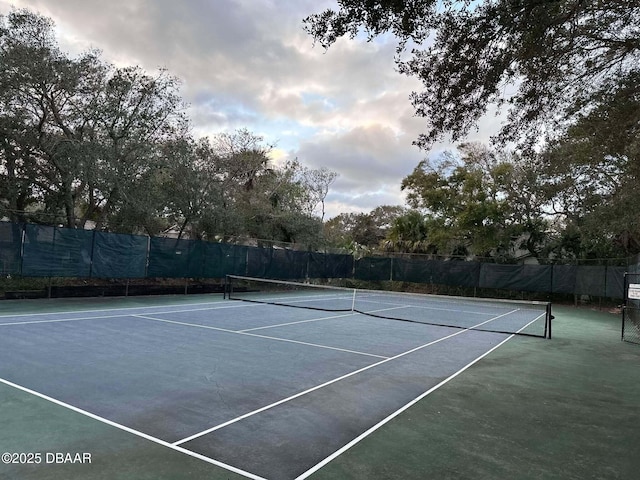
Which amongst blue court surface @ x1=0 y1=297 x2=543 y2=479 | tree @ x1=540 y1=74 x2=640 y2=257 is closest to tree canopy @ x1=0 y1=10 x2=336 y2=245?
blue court surface @ x1=0 y1=297 x2=543 y2=479

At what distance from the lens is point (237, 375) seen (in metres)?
6.00

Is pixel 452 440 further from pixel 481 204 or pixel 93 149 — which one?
pixel 481 204

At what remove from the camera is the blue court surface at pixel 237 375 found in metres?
3.95

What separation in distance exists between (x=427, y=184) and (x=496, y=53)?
20769 millimetres

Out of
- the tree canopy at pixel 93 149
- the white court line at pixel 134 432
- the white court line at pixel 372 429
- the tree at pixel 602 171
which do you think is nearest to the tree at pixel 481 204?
the tree at pixel 602 171

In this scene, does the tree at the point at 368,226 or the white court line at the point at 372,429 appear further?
the tree at the point at 368,226

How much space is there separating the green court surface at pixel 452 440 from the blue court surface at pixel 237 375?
0.62 feet

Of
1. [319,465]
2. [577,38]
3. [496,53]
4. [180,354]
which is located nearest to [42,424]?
[319,465]

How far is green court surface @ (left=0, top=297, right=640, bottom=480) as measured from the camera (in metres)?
3.37

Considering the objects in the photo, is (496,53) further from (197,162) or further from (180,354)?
(197,162)

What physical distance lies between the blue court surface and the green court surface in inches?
7.4

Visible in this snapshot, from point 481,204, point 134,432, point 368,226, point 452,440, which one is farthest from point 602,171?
point 368,226

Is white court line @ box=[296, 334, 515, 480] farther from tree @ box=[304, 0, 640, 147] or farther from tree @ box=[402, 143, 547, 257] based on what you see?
tree @ box=[402, 143, 547, 257]

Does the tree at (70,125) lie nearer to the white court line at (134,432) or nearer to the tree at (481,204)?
the white court line at (134,432)
